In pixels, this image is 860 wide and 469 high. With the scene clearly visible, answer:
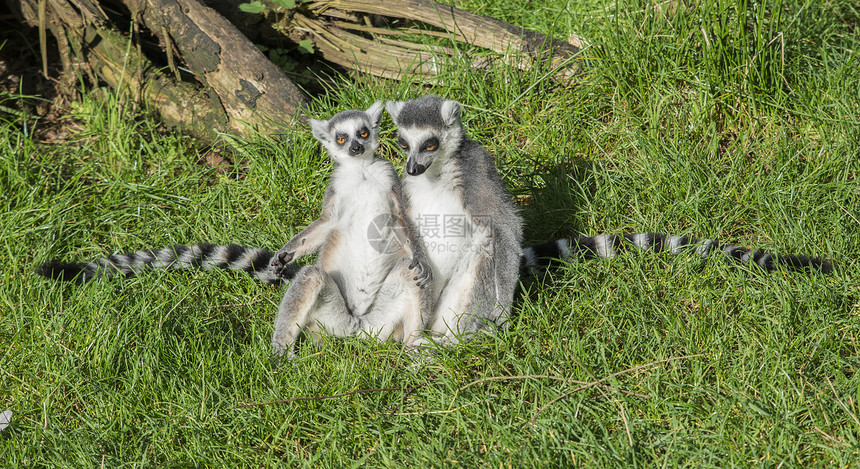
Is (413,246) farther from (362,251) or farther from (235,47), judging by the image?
(235,47)

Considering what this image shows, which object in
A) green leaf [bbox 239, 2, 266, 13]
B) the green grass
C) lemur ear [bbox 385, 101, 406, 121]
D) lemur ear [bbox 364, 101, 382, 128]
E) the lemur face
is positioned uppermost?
green leaf [bbox 239, 2, 266, 13]

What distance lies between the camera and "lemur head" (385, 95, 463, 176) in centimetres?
295

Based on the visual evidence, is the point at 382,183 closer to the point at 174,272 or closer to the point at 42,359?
the point at 174,272

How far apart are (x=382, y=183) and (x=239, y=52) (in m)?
1.82

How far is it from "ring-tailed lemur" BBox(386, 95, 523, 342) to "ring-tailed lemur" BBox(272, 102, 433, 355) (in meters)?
0.14

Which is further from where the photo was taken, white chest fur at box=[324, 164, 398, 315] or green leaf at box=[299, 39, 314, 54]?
green leaf at box=[299, 39, 314, 54]

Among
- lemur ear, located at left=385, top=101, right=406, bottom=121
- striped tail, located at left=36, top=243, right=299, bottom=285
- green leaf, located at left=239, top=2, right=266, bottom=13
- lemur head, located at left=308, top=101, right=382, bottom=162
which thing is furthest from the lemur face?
green leaf, located at left=239, top=2, right=266, bottom=13

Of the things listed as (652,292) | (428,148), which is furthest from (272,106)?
(652,292)

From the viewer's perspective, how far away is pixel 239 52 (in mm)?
4367

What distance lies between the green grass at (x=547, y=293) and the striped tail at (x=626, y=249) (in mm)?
68

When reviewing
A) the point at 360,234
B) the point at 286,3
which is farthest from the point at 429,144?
the point at 286,3

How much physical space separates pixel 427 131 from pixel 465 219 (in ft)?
1.45

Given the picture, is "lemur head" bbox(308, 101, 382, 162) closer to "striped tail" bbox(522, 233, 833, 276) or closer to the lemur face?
the lemur face

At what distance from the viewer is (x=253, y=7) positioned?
4738 mm
